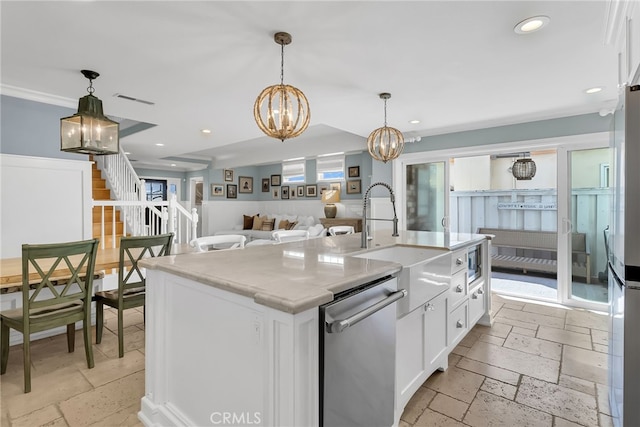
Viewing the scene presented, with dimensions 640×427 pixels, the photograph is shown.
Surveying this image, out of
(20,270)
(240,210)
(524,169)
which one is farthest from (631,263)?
(240,210)

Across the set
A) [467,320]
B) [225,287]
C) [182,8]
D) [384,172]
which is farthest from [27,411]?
[384,172]

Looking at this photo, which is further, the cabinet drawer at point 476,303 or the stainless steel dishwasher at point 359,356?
the cabinet drawer at point 476,303

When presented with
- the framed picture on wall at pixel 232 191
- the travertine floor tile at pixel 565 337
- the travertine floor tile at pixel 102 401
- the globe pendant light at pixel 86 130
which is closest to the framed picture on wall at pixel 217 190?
the framed picture on wall at pixel 232 191

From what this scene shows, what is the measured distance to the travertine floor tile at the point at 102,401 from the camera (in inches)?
72.8

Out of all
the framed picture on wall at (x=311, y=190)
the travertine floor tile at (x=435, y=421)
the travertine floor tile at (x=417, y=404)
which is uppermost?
the framed picture on wall at (x=311, y=190)

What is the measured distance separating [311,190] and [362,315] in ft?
24.6

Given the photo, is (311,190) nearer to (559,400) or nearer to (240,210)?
(240,210)

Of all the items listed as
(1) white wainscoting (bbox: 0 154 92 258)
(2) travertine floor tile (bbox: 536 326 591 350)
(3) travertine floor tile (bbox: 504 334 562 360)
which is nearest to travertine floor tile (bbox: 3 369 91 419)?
(1) white wainscoting (bbox: 0 154 92 258)

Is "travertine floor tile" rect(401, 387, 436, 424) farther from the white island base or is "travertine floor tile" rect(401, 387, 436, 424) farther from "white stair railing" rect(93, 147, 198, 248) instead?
"white stair railing" rect(93, 147, 198, 248)

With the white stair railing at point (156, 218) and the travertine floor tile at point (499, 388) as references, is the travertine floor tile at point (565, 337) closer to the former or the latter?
the travertine floor tile at point (499, 388)

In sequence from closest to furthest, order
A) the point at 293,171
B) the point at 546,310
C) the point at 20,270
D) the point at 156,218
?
1. the point at 20,270
2. the point at 546,310
3. the point at 156,218
4. the point at 293,171

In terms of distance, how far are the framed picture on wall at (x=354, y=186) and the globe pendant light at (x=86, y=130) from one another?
560 centimetres

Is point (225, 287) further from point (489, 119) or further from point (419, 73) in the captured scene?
point (489, 119)

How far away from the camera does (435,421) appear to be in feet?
5.95
